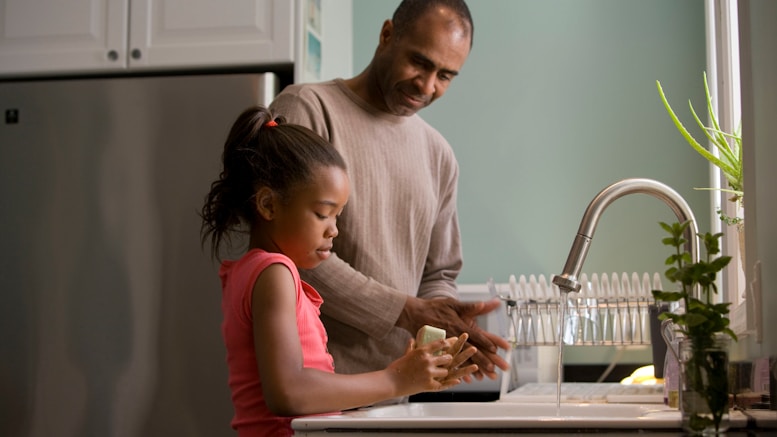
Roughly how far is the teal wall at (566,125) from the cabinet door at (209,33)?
2.45 feet

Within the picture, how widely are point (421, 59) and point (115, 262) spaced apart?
114 centimetres

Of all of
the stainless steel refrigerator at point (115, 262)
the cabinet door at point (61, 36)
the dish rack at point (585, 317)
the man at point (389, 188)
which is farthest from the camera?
the cabinet door at point (61, 36)

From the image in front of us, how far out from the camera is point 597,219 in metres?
1.23

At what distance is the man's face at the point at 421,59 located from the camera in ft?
5.98

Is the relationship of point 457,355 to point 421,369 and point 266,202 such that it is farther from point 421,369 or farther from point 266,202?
point 266,202

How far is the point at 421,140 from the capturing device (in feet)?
6.44

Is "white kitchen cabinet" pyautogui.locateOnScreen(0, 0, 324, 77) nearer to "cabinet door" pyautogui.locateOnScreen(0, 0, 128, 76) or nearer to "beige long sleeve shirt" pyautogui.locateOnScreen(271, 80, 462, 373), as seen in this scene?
"cabinet door" pyautogui.locateOnScreen(0, 0, 128, 76)

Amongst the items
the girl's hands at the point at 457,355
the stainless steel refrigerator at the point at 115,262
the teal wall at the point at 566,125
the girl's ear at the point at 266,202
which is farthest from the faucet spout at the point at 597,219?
the teal wall at the point at 566,125

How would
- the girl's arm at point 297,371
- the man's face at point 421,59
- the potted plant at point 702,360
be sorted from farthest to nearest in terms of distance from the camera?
the man's face at point 421,59 < the girl's arm at point 297,371 < the potted plant at point 702,360

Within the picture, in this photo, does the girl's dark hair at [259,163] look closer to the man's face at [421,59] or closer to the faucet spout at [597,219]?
the faucet spout at [597,219]

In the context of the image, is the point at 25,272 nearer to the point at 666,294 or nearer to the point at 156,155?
the point at 156,155

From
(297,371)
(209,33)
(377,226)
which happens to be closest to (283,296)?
(297,371)

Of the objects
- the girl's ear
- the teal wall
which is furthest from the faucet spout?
the teal wall

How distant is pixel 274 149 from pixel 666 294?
2.03 ft
